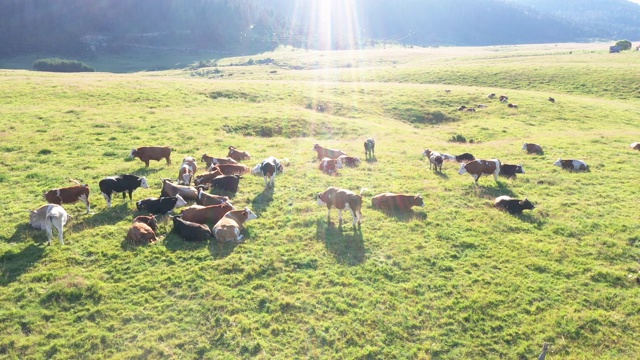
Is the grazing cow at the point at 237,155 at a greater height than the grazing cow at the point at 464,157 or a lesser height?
greater

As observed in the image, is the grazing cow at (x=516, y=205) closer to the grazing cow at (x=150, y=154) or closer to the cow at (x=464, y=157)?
the cow at (x=464, y=157)

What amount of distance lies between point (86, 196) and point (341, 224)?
32.2 feet

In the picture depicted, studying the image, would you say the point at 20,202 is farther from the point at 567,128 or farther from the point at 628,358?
the point at 567,128

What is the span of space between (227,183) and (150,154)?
6230 millimetres

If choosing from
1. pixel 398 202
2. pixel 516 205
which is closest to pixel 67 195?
pixel 398 202

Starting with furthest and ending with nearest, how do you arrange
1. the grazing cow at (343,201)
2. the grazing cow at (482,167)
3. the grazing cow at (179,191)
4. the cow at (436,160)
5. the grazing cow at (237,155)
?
the grazing cow at (237,155) → the cow at (436,160) → the grazing cow at (482,167) → the grazing cow at (179,191) → the grazing cow at (343,201)

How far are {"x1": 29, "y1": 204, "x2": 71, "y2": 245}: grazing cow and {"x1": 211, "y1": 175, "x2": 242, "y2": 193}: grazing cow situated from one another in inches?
234

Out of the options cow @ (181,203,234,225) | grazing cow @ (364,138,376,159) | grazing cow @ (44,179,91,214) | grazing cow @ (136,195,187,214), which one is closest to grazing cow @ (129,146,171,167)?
grazing cow @ (44,179,91,214)

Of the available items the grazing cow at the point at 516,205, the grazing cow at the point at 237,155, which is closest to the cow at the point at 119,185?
the grazing cow at the point at 237,155

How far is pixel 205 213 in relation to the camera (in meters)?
14.3

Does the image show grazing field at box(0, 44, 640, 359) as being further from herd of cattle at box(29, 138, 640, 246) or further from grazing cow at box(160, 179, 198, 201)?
grazing cow at box(160, 179, 198, 201)

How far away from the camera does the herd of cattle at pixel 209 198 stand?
13.0m

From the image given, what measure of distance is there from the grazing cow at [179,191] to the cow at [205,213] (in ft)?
6.43

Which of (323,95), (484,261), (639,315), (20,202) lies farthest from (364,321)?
(323,95)
